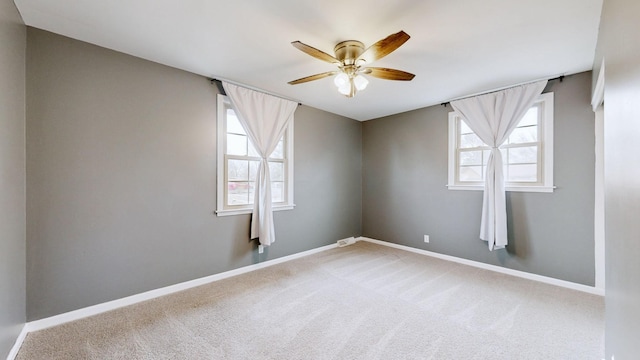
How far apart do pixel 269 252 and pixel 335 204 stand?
1541 millimetres

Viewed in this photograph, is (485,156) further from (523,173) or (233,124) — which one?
(233,124)

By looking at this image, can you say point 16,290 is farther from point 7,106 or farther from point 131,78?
point 131,78

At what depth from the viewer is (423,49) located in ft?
7.75

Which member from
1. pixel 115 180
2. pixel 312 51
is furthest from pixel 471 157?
pixel 115 180

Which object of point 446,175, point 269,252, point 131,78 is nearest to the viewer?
point 131,78

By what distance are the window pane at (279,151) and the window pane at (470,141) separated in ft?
8.96

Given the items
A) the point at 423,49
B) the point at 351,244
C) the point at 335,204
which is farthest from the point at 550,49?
the point at 351,244

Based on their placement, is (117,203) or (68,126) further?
(117,203)

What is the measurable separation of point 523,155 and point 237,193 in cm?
376

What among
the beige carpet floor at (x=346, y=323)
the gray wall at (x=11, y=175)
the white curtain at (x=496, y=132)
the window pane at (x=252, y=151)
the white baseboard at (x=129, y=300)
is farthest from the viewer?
the window pane at (x=252, y=151)

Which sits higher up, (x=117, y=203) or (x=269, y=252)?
(x=117, y=203)

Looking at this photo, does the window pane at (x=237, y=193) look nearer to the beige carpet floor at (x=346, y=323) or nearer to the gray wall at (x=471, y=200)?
the beige carpet floor at (x=346, y=323)

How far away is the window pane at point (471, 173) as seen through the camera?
3.65 meters

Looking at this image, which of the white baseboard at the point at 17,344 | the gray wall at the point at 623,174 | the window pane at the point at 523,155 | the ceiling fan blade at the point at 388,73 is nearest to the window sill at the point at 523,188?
the window pane at the point at 523,155
